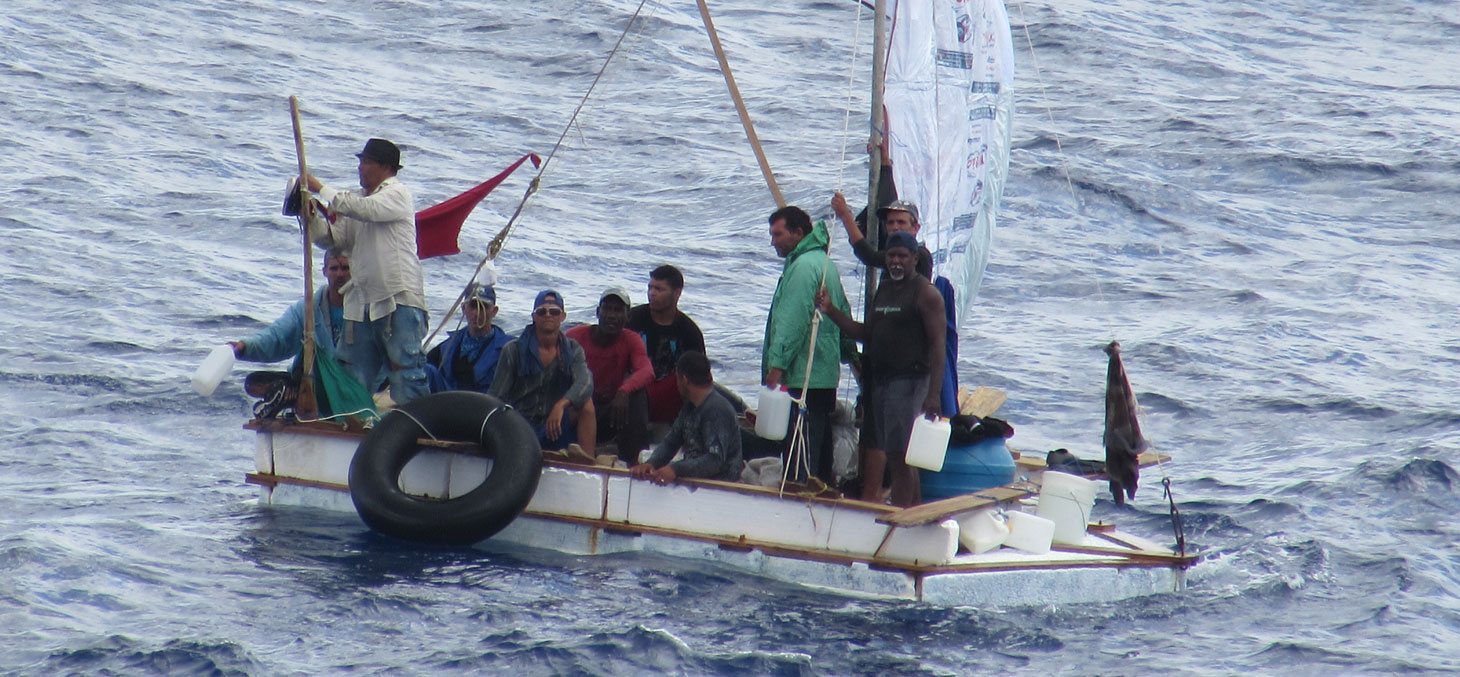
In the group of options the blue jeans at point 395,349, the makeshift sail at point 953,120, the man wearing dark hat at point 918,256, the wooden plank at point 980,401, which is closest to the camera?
the man wearing dark hat at point 918,256

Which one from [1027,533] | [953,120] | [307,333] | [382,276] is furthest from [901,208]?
[307,333]

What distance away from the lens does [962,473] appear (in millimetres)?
9336

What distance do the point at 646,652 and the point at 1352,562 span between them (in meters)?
5.12

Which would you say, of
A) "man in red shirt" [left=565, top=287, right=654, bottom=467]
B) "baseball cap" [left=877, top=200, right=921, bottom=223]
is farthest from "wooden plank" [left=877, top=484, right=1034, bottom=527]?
"man in red shirt" [left=565, top=287, right=654, bottom=467]

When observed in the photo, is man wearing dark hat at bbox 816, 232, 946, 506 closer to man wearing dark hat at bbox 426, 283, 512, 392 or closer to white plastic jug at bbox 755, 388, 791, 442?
white plastic jug at bbox 755, 388, 791, 442

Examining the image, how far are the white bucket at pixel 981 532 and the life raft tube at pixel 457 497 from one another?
96.7 inches

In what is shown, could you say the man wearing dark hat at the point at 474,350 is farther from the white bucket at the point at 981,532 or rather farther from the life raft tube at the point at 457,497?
the white bucket at the point at 981,532

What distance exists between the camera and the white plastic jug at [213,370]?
943cm

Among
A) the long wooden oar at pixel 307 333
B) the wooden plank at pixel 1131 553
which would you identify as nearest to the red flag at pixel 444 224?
the long wooden oar at pixel 307 333

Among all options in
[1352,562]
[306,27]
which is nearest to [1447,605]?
[1352,562]

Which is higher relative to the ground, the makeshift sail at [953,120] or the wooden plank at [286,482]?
the makeshift sail at [953,120]

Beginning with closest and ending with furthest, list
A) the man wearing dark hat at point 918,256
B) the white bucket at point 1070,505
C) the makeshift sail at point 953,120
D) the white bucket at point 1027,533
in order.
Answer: the man wearing dark hat at point 918,256 < the white bucket at point 1027,533 < the white bucket at point 1070,505 < the makeshift sail at point 953,120

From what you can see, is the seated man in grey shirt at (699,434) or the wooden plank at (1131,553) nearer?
the seated man in grey shirt at (699,434)

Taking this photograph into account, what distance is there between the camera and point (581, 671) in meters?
7.52
